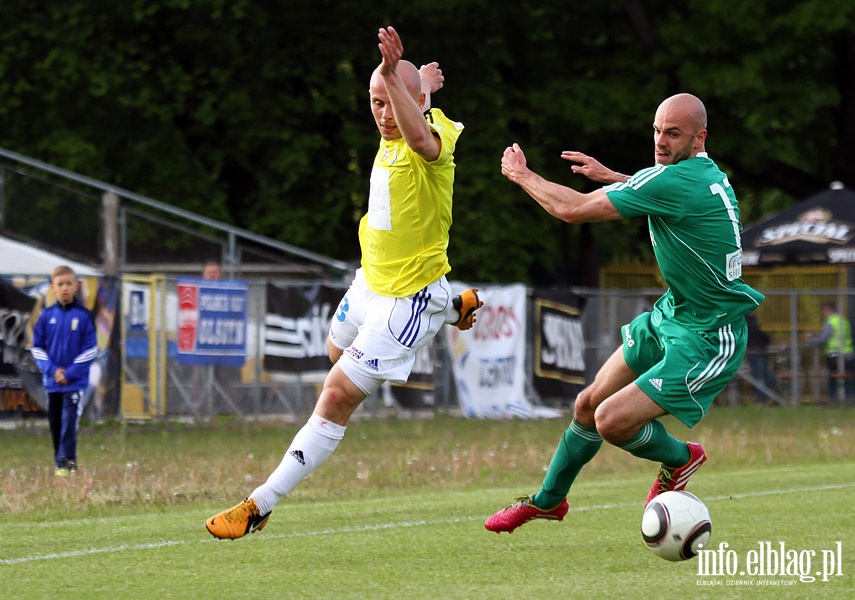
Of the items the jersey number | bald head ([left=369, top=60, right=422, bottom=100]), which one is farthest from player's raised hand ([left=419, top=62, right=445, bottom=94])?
the jersey number

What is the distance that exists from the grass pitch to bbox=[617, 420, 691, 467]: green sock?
1.68 ft

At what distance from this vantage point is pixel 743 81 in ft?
88.8

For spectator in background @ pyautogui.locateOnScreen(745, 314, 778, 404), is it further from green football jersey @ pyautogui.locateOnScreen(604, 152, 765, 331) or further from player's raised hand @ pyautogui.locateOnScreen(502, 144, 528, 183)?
player's raised hand @ pyautogui.locateOnScreen(502, 144, 528, 183)

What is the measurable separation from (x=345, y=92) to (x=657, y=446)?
2119cm

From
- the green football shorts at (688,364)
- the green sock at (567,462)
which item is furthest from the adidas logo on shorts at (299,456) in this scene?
the green football shorts at (688,364)

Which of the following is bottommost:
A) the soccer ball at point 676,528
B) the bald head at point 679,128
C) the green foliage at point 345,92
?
the soccer ball at point 676,528

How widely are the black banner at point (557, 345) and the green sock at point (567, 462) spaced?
48.2ft

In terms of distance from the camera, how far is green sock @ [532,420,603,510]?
26.1ft

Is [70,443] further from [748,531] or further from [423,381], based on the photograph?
[423,381]

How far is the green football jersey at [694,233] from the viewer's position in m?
7.32

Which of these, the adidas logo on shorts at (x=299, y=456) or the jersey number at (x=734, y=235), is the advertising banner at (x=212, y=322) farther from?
the jersey number at (x=734, y=235)

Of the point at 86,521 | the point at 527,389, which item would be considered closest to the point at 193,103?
the point at 527,389

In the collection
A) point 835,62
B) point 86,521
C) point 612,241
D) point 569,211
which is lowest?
point 86,521

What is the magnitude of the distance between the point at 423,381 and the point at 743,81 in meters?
9.45
